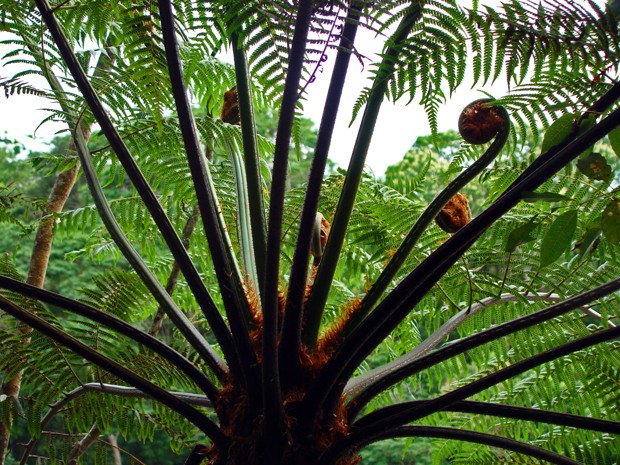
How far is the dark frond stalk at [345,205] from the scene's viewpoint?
1.17 meters

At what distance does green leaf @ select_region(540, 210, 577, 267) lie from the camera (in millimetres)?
911

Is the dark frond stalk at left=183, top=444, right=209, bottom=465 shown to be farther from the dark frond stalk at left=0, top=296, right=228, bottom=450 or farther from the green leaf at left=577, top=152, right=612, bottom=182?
the green leaf at left=577, top=152, right=612, bottom=182

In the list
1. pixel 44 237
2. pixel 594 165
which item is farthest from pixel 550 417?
pixel 44 237

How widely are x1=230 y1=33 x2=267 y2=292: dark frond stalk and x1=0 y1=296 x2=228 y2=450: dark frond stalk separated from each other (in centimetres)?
29

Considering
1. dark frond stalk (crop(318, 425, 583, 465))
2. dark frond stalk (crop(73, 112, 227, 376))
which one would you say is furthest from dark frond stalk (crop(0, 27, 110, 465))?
dark frond stalk (crop(318, 425, 583, 465))

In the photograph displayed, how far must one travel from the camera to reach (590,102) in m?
1.17

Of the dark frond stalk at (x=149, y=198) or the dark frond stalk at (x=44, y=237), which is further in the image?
the dark frond stalk at (x=44, y=237)

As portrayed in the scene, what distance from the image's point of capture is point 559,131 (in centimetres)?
95

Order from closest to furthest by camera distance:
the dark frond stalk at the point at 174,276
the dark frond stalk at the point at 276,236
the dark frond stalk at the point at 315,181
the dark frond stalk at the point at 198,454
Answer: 1. the dark frond stalk at the point at 276,236
2. the dark frond stalk at the point at 315,181
3. the dark frond stalk at the point at 198,454
4. the dark frond stalk at the point at 174,276

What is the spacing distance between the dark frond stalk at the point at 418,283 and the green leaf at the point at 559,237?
0.25 feet

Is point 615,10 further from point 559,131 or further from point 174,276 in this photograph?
point 174,276

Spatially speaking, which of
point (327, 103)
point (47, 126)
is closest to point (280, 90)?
point (327, 103)

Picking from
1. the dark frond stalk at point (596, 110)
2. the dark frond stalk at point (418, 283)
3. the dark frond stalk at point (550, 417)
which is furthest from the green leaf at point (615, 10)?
the dark frond stalk at point (550, 417)

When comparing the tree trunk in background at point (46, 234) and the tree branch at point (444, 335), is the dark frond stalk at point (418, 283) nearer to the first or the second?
the tree branch at point (444, 335)
